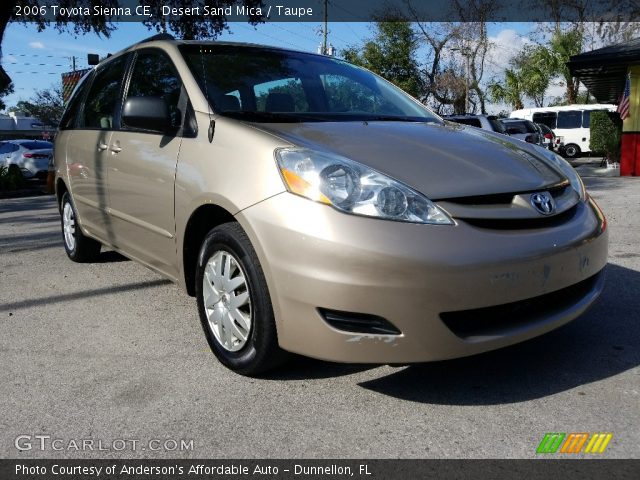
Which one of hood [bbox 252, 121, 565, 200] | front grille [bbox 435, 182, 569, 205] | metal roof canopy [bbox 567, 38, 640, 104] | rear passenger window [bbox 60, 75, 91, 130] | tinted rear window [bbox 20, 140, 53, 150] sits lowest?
tinted rear window [bbox 20, 140, 53, 150]

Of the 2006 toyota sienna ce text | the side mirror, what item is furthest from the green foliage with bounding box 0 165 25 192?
the side mirror

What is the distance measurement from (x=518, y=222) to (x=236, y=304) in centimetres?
129

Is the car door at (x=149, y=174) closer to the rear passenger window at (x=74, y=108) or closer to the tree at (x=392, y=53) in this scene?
the rear passenger window at (x=74, y=108)

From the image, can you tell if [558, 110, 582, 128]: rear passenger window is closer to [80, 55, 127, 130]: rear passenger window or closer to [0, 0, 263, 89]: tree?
[0, 0, 263, 89]: tree

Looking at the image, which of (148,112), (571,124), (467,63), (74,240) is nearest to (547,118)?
(571,124)

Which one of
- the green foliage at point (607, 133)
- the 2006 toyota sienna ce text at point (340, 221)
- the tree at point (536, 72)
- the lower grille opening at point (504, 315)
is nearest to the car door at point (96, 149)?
the 2006 toyota sienna ce text at point (340, 221)

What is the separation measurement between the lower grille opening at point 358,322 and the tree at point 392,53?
105ft

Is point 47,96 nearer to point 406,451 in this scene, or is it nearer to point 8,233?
point 8,233

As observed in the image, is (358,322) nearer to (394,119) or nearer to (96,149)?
(394,119)

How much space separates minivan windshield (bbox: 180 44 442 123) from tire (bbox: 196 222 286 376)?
2.34ft

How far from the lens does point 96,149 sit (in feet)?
14.0

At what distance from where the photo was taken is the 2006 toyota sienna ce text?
229 cm

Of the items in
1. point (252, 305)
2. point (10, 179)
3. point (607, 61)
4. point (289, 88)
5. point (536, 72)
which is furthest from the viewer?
point (536, 72)

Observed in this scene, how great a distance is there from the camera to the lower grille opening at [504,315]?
2.37m
